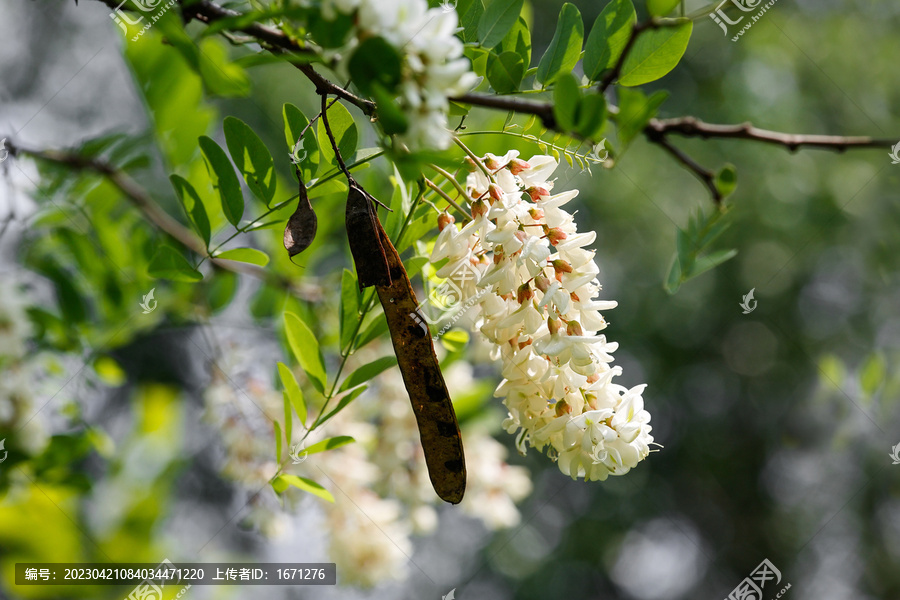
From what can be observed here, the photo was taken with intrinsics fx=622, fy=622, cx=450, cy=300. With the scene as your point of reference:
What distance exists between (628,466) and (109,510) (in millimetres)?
1177

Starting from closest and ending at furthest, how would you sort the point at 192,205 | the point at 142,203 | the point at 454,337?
→ the point at 192,205, the point at 454,337, the point at 142,203

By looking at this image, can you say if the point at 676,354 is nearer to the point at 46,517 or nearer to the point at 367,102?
the point at 46,517

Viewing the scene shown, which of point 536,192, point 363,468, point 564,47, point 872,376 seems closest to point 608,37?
point 564,47

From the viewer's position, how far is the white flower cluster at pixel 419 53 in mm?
365

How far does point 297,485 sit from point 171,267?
292 mm

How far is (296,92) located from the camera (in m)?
2.92

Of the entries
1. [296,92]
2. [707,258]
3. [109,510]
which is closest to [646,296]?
[296,92]

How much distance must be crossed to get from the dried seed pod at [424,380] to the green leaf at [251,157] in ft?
0.64

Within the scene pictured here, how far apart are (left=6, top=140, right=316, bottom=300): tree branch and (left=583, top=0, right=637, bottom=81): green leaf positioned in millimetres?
614

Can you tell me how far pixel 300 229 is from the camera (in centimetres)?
51

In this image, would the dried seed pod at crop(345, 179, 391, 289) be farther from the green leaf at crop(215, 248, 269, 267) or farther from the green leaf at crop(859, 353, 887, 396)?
the green leaf at crop(859, 353, 887, 396)

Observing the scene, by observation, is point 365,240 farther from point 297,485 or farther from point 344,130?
point 297,485

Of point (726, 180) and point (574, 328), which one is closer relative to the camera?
point (726, 180)

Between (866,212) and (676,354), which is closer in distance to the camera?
(866,212)
